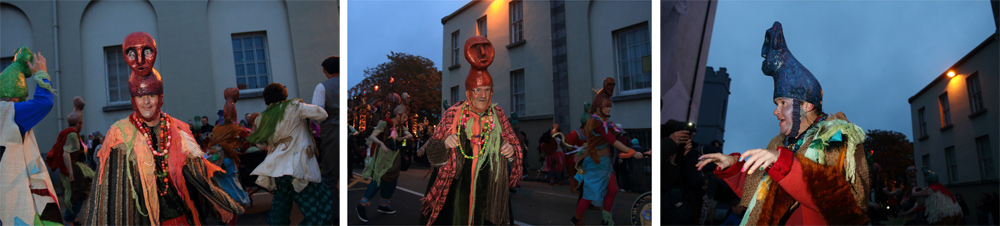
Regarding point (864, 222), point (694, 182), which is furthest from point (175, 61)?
point (864, 222)

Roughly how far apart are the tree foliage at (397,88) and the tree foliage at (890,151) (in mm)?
3272

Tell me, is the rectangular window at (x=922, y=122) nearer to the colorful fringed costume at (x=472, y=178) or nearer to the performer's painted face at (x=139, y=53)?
the colorful fringed costume at (x=472, y=178)

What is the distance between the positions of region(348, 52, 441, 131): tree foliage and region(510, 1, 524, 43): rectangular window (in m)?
0.67

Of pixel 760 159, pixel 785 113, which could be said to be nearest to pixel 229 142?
pixel 760 159

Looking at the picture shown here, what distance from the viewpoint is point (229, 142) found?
531 cm

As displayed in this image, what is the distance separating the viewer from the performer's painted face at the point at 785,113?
428 cm

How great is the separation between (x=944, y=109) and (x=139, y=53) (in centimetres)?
588

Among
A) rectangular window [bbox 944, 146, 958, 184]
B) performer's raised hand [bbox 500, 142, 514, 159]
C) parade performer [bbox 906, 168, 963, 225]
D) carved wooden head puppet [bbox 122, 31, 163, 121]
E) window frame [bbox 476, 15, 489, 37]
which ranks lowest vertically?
parade performer [bbox 906, 168, 963, 225]

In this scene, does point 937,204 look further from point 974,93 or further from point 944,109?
point 974,93

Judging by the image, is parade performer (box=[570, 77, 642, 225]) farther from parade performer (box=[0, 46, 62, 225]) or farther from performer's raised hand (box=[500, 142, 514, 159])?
→ parade performer (box=[0, 46, 62, 225])

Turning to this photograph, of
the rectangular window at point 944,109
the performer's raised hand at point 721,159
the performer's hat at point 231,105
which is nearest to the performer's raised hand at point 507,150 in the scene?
the performer's raised hand at point 721,159

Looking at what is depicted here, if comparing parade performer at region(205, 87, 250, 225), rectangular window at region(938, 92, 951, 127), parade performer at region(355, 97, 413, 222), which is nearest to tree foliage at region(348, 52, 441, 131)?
parade performer at region(355, 97, 413, 222)

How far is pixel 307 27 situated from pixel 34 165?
219 centimetres

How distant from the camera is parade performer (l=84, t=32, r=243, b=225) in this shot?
4.66 m
